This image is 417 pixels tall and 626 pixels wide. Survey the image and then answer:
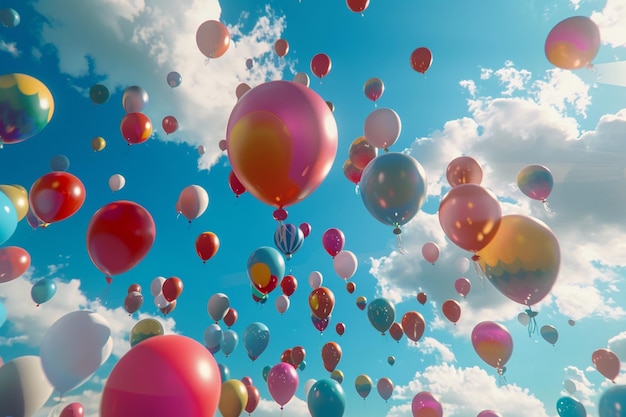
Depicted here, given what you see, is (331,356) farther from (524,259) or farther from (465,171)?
(524,259)

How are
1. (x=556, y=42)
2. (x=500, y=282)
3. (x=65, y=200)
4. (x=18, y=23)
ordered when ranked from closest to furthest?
1. (x=500, y=282)
2. (x=65, y=200)
3. (x=556, y=42)
4. (x=18, y=23)

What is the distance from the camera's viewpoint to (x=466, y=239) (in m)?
4.76

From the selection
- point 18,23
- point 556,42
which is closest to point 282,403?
point 556,42

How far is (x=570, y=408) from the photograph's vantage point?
6.82m

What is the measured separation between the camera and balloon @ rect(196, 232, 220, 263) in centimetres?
798

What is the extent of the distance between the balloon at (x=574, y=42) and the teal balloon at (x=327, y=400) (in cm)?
799

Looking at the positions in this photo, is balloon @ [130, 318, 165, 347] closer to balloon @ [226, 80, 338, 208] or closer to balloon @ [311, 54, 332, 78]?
balloon @ [226, 80, 338, 208]

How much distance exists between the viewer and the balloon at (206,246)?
26.2 feet

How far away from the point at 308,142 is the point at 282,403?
6517mm

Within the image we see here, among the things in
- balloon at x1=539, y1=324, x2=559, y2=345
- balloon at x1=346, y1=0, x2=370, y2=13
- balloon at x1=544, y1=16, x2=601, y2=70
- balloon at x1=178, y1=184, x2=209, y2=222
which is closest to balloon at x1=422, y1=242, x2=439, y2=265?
balloon at x1=539, y1=324, x2=559, y2=345

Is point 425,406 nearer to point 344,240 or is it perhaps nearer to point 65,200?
point 344,240

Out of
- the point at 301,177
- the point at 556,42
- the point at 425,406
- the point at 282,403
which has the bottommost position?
the point at 282,403

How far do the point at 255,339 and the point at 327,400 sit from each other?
264 cm

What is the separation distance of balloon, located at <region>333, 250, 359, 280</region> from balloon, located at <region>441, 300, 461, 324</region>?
9.30 feet
